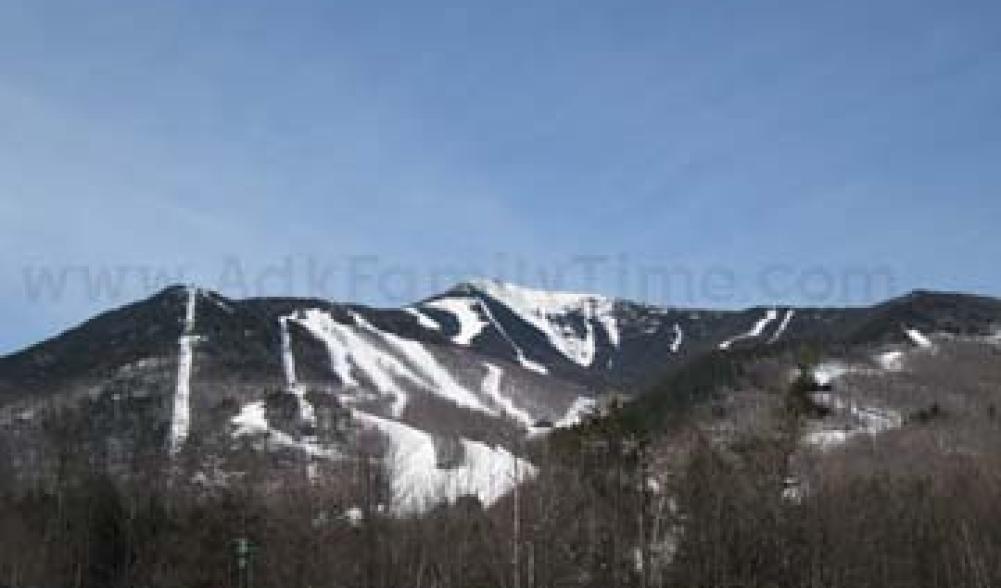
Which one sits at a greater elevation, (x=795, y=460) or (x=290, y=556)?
(x=795, y=460)

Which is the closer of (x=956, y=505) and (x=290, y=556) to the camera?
(x=290, y=556)

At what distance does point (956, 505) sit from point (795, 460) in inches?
537

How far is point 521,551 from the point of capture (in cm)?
5112

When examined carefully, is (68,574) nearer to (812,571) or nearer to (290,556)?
(290,556)

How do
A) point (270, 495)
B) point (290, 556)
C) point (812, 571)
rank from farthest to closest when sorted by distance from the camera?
point (270, 495) < point (290, 556) < point (812, 571)

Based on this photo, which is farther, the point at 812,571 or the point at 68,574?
the point at 68,574

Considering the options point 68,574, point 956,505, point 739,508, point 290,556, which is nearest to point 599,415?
point 739,508

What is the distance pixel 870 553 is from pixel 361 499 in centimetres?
2035

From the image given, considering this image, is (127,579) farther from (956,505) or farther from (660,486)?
(956,505)

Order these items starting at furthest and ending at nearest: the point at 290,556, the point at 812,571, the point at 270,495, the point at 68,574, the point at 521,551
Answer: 1. the point at 270,495
2. the point at 68,574
3. the point at 290,556
4. the point at 521,551
5. the point at 812,571

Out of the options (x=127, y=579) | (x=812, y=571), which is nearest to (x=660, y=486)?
(x=812, y=571)

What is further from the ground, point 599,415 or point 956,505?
point 599,415

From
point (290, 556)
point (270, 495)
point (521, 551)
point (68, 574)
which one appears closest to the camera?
point (521, 551)

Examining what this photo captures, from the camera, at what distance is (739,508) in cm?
4972
